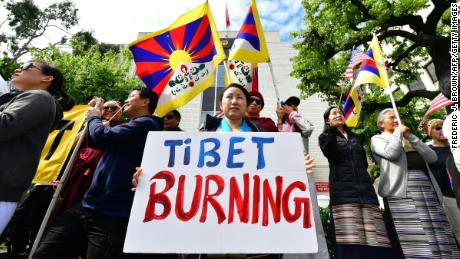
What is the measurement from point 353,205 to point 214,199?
185 centimetres

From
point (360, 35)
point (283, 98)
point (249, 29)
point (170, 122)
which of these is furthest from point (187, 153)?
point (283, 98)

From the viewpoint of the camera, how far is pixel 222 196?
1.81m

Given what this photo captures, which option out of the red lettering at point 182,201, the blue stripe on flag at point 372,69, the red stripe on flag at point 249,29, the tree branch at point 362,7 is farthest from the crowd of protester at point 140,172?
the tree branch at point 362,7

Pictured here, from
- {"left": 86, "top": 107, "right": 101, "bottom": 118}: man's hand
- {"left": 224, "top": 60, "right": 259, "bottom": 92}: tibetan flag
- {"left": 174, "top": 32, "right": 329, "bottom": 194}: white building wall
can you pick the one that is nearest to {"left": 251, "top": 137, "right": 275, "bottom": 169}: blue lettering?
{"left": 86, "top": 107, "right": 101, "bottom": 118}: man's hand

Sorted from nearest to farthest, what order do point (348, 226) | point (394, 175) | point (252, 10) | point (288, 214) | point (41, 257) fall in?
point (288, 214), point (41, 257), point (348, 226), point (394, 175), point (252, 10)

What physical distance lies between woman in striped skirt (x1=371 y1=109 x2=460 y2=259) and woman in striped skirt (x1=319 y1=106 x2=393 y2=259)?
0.60 ft

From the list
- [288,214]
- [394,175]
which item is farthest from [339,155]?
[288,214]

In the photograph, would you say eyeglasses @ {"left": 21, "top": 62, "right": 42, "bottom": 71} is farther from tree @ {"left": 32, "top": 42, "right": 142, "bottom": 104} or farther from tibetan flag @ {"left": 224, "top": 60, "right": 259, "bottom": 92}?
tree @ {"left": 32, "top": 42, "right": 142, "bottom": 104}

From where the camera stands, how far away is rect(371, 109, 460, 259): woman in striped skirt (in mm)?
3068

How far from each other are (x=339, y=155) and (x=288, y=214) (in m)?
1.81

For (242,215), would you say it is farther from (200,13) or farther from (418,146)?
(200,13)

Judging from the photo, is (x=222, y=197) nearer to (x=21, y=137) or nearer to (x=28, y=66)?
(x=21, y=137)

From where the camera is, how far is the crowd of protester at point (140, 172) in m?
1.96

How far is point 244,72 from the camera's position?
490cm
